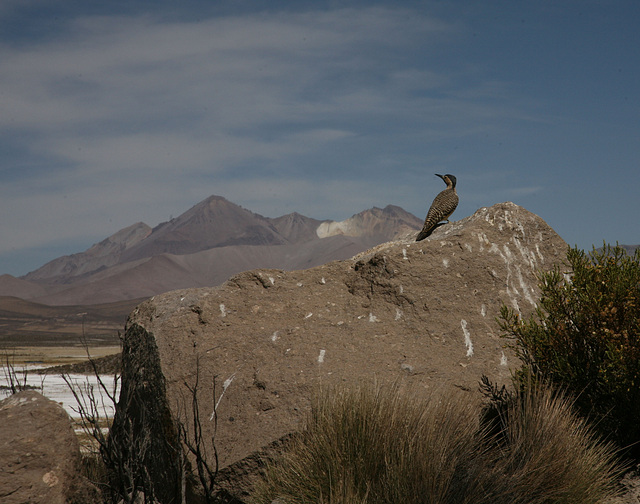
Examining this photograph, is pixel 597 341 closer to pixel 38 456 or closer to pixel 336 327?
pixel 336 327

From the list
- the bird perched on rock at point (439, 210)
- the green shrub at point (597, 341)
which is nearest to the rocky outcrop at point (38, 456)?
the green shrub at point (597, 341)

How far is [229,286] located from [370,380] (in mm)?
2210

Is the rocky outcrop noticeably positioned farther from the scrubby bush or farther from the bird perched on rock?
the bird perched on rock

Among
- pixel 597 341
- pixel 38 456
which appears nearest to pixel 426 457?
pixel 597 341

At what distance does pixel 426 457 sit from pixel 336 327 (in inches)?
96.4

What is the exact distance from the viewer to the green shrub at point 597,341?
18.7 feet

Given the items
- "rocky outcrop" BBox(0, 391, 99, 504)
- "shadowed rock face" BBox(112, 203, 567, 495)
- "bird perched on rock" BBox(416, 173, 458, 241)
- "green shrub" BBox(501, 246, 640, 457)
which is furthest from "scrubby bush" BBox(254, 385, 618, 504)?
"bird perched on rock" BBox(416, 173, 458, 241)

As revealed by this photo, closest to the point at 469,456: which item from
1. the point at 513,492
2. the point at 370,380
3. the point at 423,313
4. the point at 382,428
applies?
the point at 513,492

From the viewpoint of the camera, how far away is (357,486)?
4652 millimetres

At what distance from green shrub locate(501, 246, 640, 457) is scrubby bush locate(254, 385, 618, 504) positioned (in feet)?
1.73

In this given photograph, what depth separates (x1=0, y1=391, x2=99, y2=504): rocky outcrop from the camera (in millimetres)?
6066

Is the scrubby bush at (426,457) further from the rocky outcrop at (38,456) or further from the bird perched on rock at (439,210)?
the bird perched on rock at (439,210)

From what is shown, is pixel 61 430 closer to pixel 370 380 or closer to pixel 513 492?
pixel 370 380

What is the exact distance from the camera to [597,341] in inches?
232
